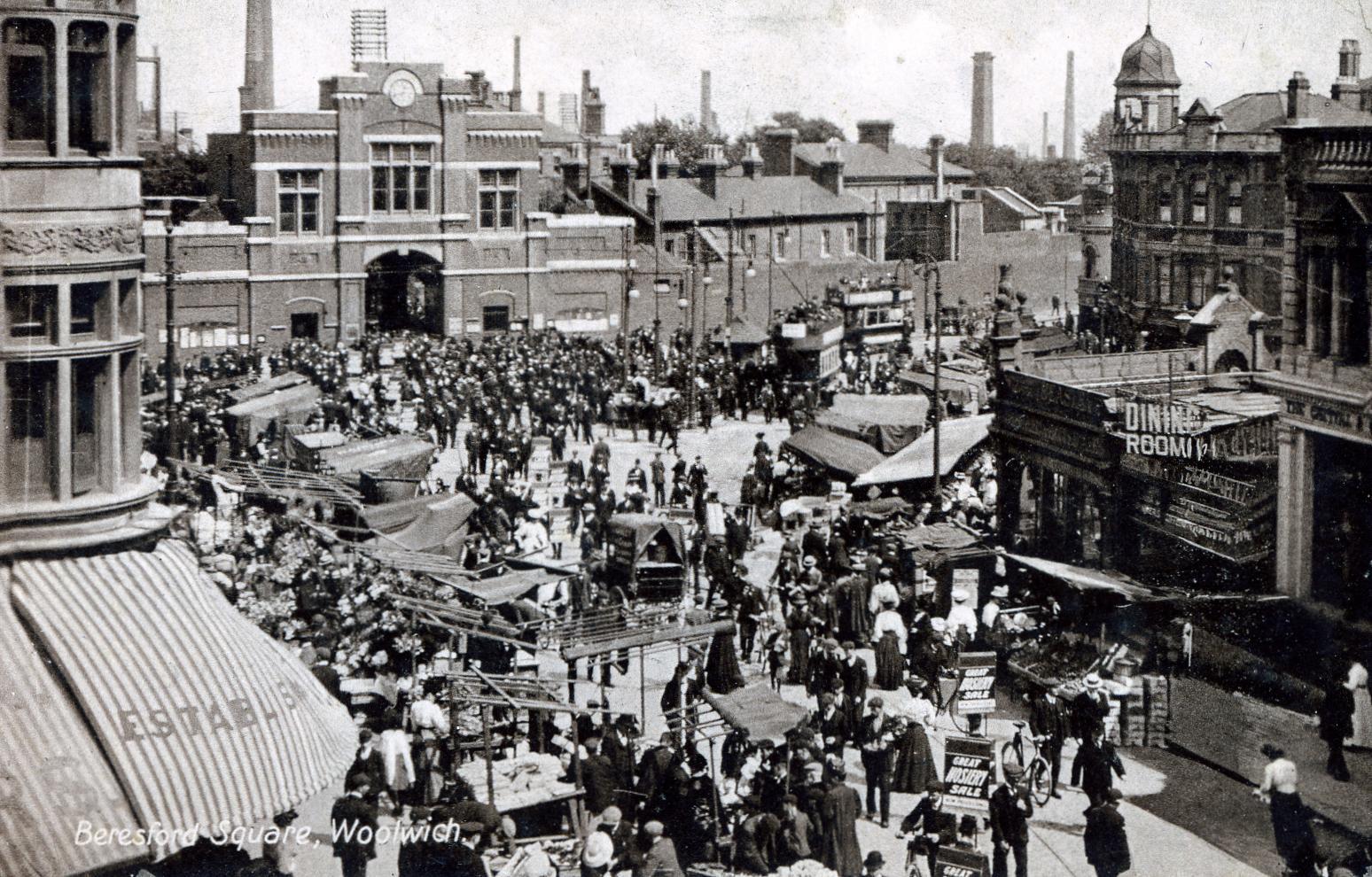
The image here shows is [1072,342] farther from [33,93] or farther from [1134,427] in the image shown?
[33,93]

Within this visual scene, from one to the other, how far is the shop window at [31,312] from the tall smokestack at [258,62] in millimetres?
11664

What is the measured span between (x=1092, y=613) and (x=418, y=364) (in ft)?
→ 100

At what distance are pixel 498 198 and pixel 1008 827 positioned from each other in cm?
5008

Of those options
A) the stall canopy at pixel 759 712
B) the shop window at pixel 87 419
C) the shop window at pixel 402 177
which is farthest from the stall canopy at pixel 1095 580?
the shop window at pixel 402 177

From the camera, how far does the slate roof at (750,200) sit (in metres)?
73.6

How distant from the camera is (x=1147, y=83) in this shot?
68.8m

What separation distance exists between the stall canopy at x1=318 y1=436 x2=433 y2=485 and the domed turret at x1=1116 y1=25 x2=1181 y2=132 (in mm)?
43731

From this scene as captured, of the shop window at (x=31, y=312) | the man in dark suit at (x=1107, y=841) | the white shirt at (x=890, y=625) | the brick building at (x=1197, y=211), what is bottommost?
the man in dark suit at (x=1107, y=841)

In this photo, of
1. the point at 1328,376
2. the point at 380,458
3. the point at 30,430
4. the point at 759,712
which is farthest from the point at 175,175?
the point at 759,712

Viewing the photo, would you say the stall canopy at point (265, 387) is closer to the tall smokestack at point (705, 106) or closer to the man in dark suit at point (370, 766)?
the man in dark suit at point (370, 766)

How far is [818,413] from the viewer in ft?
130

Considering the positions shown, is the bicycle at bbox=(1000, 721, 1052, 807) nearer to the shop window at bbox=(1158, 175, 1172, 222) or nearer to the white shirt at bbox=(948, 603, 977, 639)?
the white shirt at bbox=(948, 603, 977, 639)

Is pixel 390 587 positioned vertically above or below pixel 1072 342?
below

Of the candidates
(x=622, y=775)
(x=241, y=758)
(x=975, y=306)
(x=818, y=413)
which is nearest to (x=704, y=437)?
(x=818, y=413)
